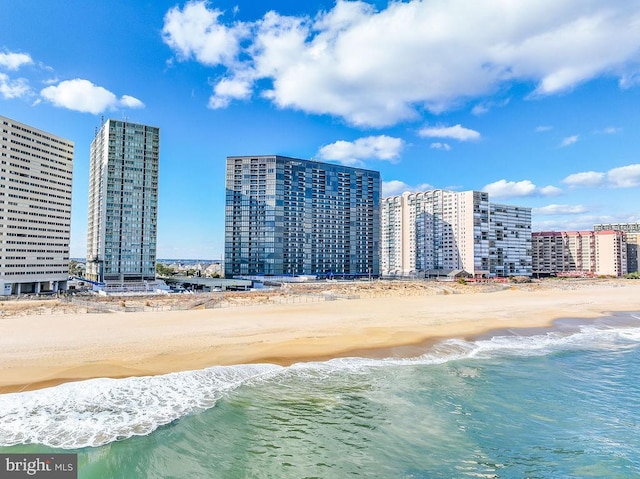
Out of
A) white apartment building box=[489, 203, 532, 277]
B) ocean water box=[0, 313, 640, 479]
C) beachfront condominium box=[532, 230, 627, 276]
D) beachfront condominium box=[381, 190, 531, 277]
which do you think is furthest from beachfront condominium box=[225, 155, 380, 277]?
ocean water box=[0, 313, 640, 479]

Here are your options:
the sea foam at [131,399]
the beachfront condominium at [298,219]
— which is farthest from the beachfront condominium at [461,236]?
the sea foam at [131,399]

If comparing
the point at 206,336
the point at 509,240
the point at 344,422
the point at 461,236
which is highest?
the point at 461,236

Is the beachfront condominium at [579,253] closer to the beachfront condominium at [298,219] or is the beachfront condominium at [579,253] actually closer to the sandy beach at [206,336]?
the beachfront condominium at [298,219]

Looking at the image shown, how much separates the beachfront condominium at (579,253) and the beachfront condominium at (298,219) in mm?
81909

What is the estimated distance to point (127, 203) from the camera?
253ft

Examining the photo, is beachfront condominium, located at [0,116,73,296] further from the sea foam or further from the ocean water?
the ocean water

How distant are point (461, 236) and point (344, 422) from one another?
393 ft

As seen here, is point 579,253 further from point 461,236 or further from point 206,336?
point 206,336

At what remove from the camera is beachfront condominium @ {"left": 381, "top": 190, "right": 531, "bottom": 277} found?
119 metres

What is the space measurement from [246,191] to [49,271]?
168 feet

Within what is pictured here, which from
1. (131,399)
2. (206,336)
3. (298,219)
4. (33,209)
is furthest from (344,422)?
(298,219)

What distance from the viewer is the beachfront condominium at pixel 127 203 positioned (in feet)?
248

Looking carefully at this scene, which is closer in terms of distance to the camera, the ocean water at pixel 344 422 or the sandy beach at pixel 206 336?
the ocean water at pixel 344 422

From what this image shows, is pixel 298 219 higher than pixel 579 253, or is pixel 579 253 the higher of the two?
pixel 298 219
